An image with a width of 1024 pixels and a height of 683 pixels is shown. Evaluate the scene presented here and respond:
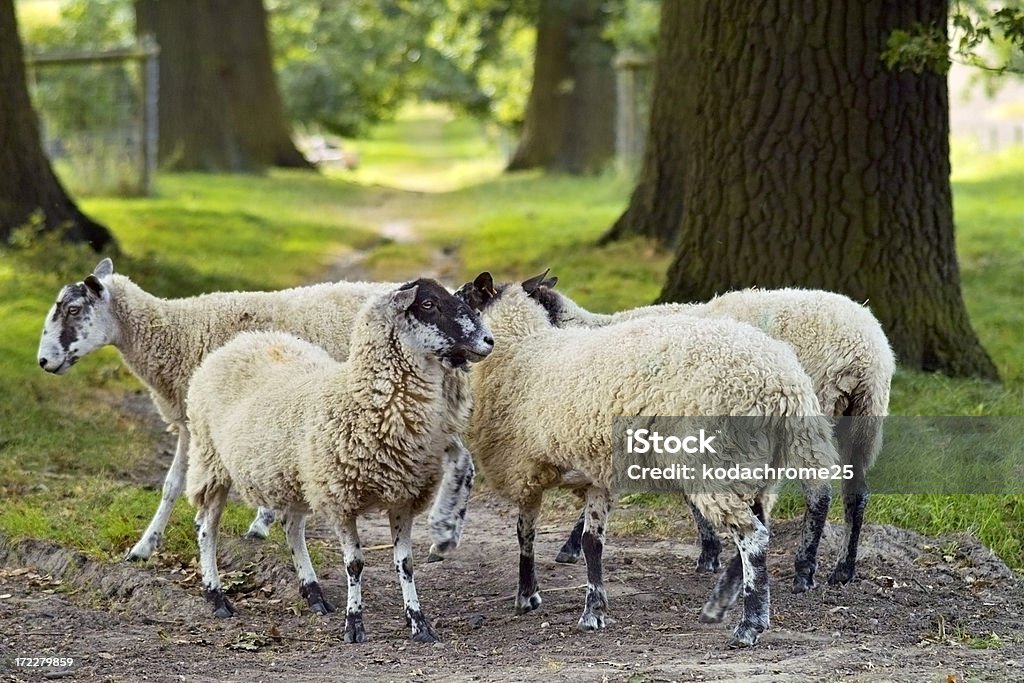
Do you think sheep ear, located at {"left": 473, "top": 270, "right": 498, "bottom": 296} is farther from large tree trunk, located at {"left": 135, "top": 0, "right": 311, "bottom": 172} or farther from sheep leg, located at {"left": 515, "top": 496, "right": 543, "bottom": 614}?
large tree trunk, located at {"left": 135, "top": 0, "right": 311, "bottom": 172}

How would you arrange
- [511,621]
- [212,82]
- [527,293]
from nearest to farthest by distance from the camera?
1. [511,621]
2. [527,293]
3. [212,82]

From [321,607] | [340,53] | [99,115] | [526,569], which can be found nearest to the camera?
[526,569]

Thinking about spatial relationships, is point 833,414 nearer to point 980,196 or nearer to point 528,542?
point 528,542

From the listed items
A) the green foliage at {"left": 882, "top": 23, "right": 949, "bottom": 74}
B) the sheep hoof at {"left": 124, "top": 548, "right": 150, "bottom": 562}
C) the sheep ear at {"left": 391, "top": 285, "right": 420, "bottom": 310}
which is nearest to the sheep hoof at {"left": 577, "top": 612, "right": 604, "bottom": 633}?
the sheep ear at {"left": 391, "top": 285, "right": 420, "bottom": 310}

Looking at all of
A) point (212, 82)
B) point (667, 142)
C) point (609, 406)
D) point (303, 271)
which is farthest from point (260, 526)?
point (212, 82)

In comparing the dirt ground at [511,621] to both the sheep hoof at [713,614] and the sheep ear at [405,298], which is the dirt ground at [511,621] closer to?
the sheep hoof at [713,614]

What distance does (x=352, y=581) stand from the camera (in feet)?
18.3

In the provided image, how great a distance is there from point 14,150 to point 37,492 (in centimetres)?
570

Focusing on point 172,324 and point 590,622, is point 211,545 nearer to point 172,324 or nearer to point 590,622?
point 172,324

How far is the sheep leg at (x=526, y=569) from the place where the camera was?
19.2 feet

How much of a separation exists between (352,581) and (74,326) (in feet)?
8.16

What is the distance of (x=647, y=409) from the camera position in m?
5.23

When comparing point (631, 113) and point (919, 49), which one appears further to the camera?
point (631, 113)

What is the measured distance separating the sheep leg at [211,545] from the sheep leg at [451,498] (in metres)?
0.99
